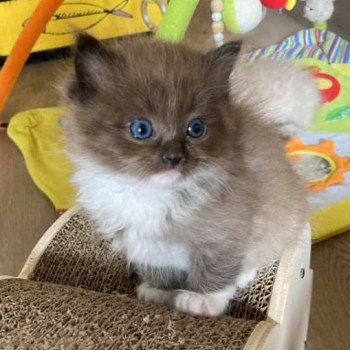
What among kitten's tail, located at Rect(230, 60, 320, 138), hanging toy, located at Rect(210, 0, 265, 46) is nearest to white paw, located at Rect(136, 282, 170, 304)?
kitten's tail, located at Rect(230, 60, 320, 138)

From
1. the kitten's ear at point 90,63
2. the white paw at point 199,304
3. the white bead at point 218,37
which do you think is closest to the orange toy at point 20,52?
the white bead at point 218,37

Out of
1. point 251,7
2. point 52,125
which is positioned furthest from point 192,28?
point 52,125

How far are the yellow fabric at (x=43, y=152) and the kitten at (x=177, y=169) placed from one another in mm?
797

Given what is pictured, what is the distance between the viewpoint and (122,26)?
105 inches

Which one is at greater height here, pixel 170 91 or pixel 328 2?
pixel 328 2

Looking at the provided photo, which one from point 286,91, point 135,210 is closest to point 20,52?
point 286,91

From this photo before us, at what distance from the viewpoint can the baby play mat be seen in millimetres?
1703

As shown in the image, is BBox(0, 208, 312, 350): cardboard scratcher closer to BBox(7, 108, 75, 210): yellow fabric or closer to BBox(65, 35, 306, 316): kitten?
BBox(65, 35, 306, 316): kitten

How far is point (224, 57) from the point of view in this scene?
37.9 inches

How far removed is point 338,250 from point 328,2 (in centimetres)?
112

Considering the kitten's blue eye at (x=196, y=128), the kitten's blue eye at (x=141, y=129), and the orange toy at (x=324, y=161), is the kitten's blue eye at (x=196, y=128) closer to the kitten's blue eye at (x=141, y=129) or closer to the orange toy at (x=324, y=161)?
the kitten's blue eye at (x=141, y=129)

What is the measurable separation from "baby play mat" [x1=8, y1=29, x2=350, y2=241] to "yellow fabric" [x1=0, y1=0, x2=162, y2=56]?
0.53m

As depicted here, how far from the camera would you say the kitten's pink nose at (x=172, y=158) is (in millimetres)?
848

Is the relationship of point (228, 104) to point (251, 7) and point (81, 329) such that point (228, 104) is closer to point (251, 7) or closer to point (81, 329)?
point (81, 329)
